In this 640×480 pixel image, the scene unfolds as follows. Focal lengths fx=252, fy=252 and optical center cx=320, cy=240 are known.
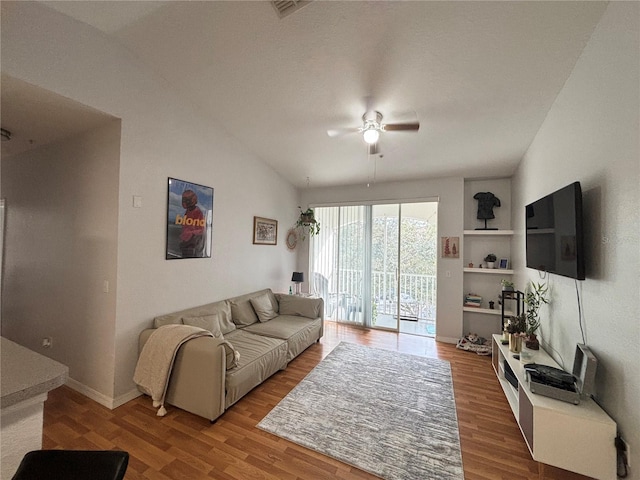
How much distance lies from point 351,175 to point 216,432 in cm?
387

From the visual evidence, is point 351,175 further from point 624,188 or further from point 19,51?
point 19,51

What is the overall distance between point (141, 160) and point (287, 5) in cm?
188

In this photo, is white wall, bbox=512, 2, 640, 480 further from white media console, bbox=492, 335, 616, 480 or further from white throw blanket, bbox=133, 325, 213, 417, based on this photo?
white throw blanket, bbox=133, 325, 213, 417

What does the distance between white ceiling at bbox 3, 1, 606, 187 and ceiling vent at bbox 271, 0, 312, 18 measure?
8 cm

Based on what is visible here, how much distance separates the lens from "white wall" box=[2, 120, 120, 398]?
2354mm

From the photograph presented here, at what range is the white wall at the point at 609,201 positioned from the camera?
1.33 m

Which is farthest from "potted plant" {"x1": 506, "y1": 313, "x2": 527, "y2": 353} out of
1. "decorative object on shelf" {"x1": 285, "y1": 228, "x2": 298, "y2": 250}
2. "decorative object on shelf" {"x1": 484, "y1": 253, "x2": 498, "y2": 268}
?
"decorative object on shelf" {"x1": 285, "y1": 228, "x2": 298, "y2": 250}

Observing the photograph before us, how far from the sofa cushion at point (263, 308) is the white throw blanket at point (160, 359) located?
54.0 inches

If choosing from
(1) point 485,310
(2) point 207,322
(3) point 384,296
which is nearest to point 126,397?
(2) point 207,322

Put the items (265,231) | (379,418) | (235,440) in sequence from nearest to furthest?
1. (235,440)
2. (379,418)
3. (265,231)

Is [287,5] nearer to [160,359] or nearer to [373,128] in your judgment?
[373,128]

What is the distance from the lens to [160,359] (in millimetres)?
2217

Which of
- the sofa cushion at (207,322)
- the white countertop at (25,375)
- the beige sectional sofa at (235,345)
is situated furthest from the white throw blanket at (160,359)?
the white countertop at (25,375)

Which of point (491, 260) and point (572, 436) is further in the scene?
point (491, 260)
